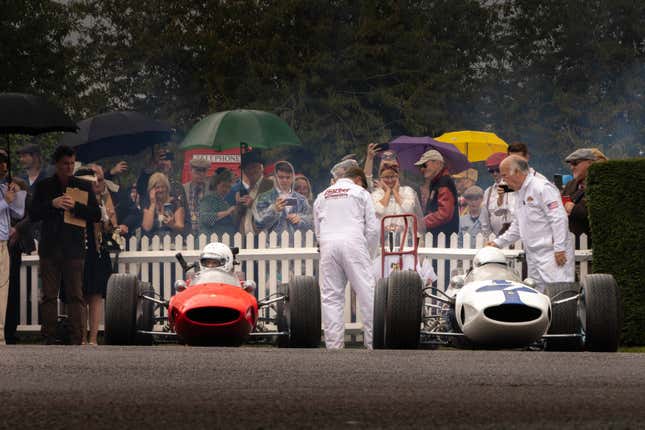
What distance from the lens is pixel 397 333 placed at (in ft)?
35.7

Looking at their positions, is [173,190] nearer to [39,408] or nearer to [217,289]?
[217,289]

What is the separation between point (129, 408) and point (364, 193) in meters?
7.18

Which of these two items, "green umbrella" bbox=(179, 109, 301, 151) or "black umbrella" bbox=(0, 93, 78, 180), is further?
"green umbrella" bbox=(179, 109, 301, 151)

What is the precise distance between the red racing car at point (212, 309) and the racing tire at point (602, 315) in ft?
7.62

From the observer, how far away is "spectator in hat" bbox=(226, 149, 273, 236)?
55.7 feet

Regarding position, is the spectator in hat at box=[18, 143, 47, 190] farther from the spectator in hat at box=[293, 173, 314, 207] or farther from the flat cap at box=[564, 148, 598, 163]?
the flat cap at box=[564, 148, 598, 163]

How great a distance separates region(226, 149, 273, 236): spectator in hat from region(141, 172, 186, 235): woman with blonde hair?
809 mm

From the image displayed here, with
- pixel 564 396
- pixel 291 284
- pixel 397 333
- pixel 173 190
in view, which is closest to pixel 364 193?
pixel 291 284

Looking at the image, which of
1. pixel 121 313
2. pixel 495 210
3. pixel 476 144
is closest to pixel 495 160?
pixel 495 210

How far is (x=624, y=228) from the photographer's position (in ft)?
43.4

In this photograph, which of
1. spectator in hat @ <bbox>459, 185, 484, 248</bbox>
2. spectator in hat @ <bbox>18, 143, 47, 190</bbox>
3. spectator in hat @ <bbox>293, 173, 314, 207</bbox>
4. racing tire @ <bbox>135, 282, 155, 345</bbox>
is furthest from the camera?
spectator in hat @ <bbox>459, 185, 484, 248</bbox>

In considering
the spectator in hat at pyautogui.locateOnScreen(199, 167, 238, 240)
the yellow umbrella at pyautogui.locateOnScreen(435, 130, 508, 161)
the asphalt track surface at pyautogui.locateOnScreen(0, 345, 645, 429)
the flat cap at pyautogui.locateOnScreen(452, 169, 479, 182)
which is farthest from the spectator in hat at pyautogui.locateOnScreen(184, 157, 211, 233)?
the asphalt track surface at pyautogui.locateOnScreen(0, 345, 645, 429)

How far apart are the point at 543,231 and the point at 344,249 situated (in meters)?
1.94

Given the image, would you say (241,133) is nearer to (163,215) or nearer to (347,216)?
(163,215)
